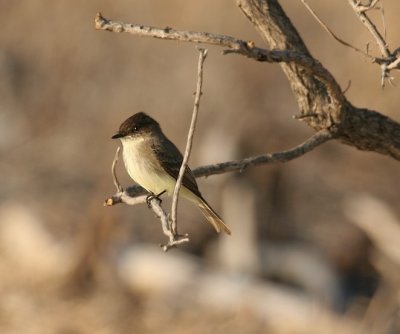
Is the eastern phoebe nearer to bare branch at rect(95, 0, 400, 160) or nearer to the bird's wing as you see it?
the bird's wing

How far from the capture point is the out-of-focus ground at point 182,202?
41.5ft

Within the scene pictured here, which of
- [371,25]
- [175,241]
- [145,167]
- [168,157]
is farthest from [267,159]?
[168,157]

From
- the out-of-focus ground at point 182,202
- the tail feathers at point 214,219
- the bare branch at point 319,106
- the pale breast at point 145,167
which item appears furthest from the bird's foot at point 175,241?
the out-of-focus ground at point 182,202

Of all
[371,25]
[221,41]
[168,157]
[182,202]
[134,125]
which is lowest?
[182,202]

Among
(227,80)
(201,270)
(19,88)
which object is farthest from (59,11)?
(201,270)

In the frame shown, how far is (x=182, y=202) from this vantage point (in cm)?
1435

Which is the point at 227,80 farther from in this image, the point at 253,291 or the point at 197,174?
the point at 197,174

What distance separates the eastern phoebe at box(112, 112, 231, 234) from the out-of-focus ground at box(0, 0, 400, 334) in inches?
117

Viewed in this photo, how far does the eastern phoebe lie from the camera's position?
7363 millimetres

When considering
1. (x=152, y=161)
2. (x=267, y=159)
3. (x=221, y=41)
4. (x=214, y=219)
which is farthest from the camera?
(x=152, y=161)

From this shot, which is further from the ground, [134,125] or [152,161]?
[134,125]

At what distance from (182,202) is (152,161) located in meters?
6.79

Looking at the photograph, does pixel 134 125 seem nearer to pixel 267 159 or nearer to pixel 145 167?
pixel 145 167

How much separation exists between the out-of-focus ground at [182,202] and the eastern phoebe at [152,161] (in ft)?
9.71
